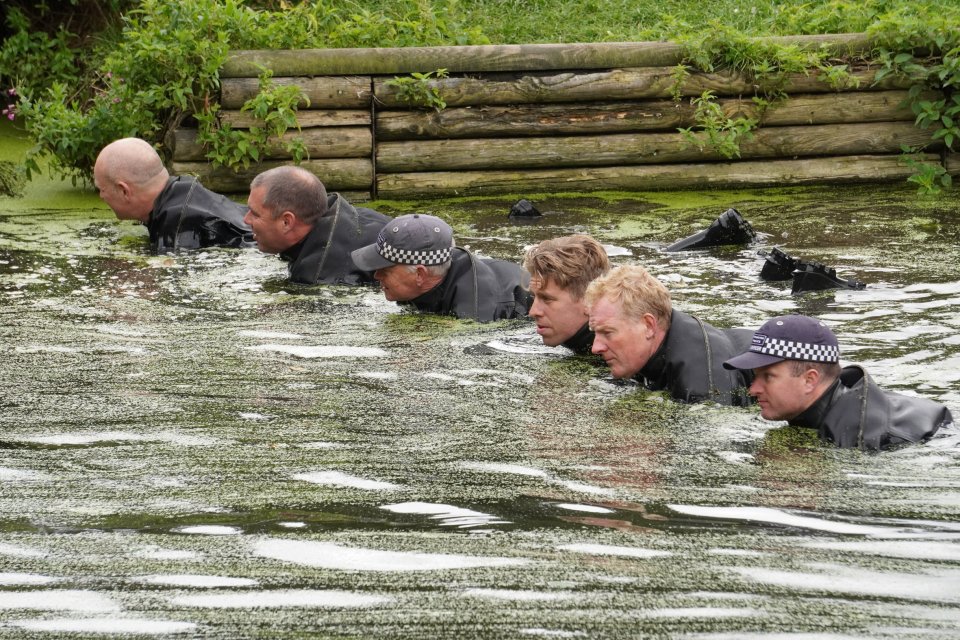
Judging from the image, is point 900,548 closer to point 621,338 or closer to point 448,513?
point 448,513

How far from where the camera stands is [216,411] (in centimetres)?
495

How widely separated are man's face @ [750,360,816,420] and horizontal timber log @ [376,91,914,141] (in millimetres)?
6224

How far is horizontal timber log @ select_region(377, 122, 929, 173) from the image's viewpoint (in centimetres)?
1069

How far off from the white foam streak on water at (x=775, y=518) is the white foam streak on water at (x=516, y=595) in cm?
74

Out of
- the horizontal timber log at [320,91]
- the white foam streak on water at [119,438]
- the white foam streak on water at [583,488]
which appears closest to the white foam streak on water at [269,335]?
the white foam streak on water at [119,438]

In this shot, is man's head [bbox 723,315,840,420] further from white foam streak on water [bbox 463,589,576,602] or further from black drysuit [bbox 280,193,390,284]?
black drysuit [bbox 280,193,390,284]

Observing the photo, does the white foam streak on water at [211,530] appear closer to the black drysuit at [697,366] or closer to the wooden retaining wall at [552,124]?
the black drysuit at [697,366]

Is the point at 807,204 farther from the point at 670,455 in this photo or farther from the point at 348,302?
the point at 670,455

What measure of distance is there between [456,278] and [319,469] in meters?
2.90

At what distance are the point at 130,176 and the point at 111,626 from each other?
6.20 meters

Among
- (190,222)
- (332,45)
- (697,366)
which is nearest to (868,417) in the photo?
(697,366)

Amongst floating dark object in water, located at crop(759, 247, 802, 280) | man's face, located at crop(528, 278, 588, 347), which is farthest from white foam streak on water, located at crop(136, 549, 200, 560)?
floating dark object in water, located at crop(759, 247, 802, 280)

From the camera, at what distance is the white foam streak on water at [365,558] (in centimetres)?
337

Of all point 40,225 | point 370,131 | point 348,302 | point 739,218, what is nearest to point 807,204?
point 739,218
